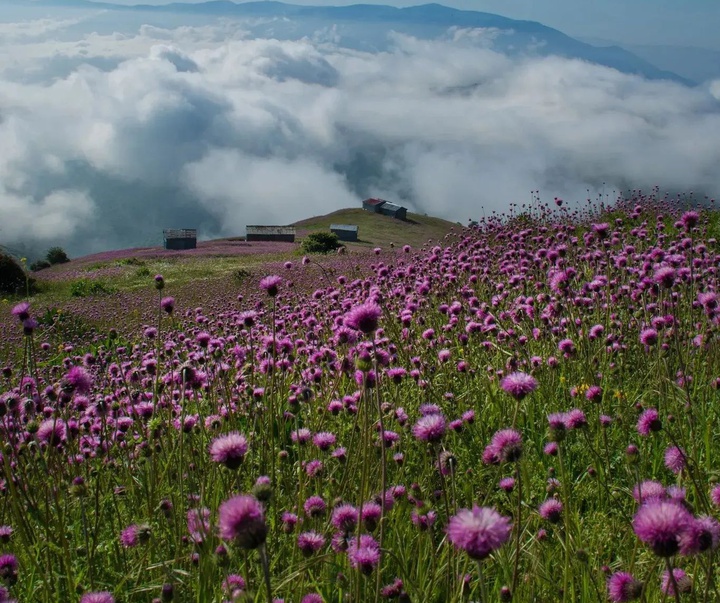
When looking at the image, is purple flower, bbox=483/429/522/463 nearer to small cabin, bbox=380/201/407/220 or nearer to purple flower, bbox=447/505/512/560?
purple flower, bbox=447/505/512/560

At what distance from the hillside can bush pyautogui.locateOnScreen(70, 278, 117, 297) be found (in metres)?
38.4

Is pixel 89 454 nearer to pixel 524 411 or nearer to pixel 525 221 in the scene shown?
pixel 524 411

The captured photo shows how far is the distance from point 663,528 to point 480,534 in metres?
0.41

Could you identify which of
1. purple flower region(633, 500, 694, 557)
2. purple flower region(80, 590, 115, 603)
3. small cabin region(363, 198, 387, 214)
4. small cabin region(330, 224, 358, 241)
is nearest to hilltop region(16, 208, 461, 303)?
purple flower region(80, 590, 115, 603)

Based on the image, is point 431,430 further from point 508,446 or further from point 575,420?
point 575,420

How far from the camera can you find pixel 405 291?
7895mm

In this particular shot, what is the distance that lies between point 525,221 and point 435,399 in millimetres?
10957

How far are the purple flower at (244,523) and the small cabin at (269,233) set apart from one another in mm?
64094

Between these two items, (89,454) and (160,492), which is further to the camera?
(89,454)

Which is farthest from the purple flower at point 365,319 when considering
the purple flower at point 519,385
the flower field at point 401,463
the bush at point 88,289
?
the bush at point 88,289

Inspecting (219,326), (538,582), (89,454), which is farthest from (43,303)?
(538,582)

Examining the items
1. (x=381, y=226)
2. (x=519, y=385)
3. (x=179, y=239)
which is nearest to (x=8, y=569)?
(x=519, y=385)

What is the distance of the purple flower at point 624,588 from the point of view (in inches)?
77.1

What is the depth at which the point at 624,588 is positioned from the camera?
1980mm
